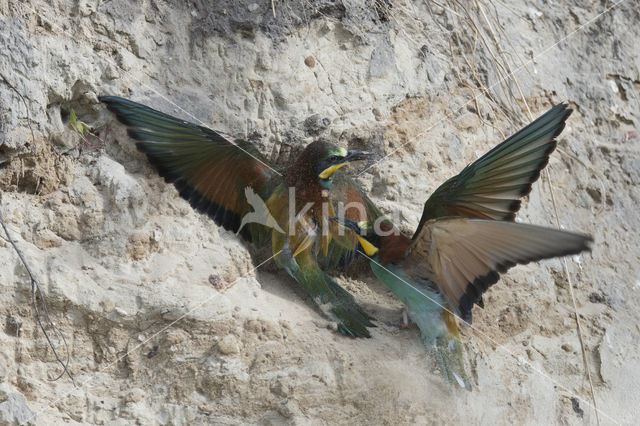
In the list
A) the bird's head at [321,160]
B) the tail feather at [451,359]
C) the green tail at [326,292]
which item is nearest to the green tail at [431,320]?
the tail feather at [451,359]

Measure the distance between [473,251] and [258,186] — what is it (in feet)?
2.36

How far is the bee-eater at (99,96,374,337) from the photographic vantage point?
242cm

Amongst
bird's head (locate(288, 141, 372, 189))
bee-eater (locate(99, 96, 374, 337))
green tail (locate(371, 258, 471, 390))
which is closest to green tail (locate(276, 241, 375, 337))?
bee-eater (locate(99, 96, 374, 337))

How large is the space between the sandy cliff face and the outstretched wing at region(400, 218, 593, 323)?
0.69 feet

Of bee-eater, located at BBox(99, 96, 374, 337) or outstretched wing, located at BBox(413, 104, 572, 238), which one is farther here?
bee-eater, located at BBox(99, 96, 374, 337)

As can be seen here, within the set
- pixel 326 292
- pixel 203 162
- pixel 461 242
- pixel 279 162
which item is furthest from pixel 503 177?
pixel 203 162

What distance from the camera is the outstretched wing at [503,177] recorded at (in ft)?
7.48

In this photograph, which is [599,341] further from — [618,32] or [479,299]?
[618,32]

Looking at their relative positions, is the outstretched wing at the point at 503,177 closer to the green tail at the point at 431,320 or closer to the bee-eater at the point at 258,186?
the green tail at the point at 431,320

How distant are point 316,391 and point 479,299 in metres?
0.57

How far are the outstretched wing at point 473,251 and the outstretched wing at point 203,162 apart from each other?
0.53 metres

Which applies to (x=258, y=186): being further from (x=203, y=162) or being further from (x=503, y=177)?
(x=503, y=177)

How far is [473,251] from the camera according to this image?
2.22 metres

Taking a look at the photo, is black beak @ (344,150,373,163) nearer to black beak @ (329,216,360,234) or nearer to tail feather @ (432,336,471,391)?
black beak @ (329,216,360,234)
